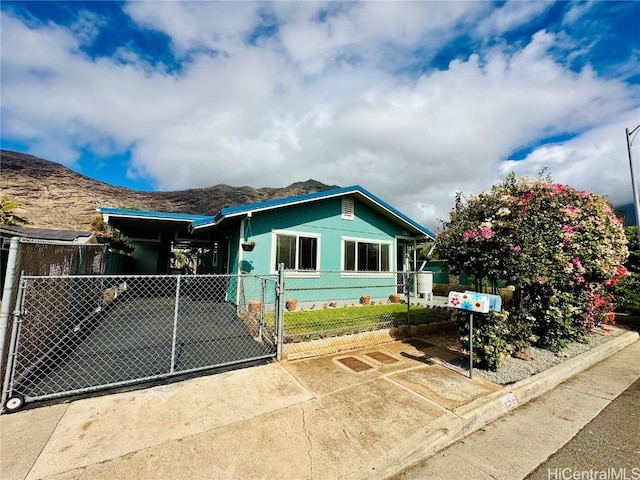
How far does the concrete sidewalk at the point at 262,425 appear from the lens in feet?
7.91

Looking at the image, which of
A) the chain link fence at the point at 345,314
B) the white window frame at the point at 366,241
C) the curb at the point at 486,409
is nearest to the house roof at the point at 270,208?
the white window frame at the point at 366,241

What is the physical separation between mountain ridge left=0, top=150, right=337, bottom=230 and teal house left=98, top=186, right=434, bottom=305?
31.2 metres

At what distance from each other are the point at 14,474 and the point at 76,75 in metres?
15.1

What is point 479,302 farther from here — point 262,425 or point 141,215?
point 141,215

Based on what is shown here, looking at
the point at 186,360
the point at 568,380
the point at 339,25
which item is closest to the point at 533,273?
the point at 568,380

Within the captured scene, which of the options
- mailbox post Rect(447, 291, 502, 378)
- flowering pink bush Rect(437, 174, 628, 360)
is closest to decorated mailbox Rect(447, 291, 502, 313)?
mailbox post Rect(447, 291, 502, 378)

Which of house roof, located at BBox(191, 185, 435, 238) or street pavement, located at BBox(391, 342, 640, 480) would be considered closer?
street pavement, located at BBox(391, 342, 640, 480)

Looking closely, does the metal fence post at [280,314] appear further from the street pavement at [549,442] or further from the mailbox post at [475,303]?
the mailbox post at [475,303]

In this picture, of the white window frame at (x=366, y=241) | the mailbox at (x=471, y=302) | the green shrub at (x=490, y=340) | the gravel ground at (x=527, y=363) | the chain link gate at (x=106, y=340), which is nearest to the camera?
the chain link gate at (x=106, y=340)

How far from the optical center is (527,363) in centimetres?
513

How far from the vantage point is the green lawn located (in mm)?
6047

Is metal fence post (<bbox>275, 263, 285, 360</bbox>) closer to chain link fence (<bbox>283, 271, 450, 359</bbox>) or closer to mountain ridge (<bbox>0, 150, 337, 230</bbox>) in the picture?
chain link fence (<bbox>283, 271, 450, 359</bbox>)

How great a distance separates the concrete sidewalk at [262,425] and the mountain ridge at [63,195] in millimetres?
37477

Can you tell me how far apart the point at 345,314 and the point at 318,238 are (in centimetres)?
310
